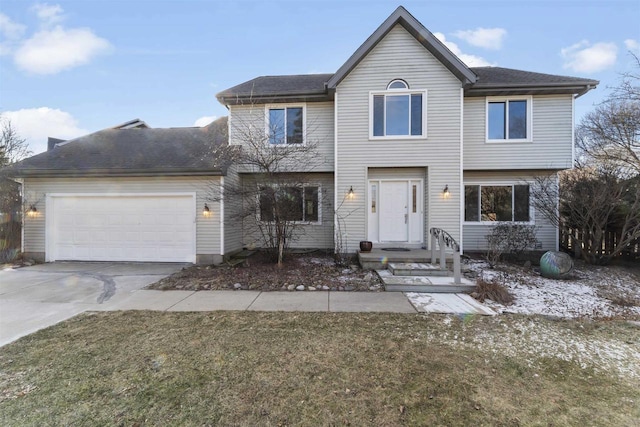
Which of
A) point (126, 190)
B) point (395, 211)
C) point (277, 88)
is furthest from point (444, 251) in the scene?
point (126, 190)

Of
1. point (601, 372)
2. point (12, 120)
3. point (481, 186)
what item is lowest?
point (601, 372)

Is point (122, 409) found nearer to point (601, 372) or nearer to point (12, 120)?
point (601, 372)

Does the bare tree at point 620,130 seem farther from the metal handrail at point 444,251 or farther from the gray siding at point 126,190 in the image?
the gray siding at point 126,190

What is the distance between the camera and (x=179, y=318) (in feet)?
15.4

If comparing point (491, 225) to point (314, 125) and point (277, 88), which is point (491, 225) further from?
point (277, 88)

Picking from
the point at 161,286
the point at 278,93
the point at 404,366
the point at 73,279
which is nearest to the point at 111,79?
the point at 278,93

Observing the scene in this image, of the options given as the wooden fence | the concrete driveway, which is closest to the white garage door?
the concrete driveway

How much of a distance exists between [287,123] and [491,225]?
832 centimetres

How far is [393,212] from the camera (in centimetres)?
985

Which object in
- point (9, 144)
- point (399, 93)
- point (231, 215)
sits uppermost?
point (399, 93)

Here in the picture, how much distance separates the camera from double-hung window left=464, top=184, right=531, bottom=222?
1033 cm

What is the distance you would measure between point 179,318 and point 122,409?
7.34ft

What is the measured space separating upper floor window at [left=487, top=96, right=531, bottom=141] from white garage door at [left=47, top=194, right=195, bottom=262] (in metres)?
10.7

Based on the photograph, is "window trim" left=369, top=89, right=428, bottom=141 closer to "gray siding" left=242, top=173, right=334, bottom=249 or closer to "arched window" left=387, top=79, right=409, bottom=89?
"arched window" left=387, top=79, right=409, bottom=89
